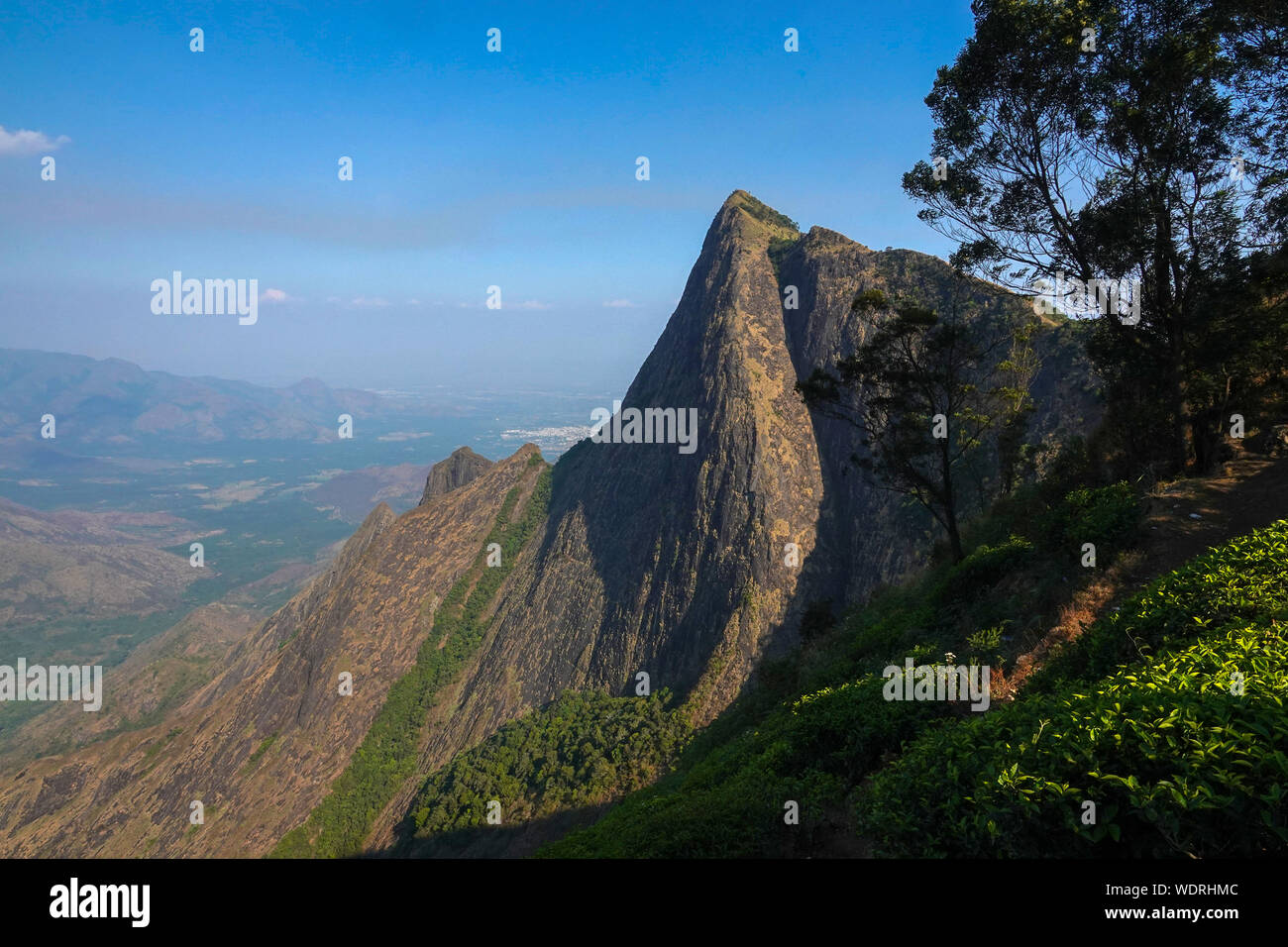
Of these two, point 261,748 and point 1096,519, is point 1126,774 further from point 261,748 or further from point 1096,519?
point 261,748

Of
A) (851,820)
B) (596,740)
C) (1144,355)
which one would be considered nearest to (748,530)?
(596,740)

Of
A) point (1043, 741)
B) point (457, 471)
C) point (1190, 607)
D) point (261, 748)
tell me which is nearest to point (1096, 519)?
point (1190, 607)

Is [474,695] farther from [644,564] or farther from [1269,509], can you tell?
[1269,509]

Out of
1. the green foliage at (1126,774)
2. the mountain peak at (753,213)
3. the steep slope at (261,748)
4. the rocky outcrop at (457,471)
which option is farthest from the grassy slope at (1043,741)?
the rocky outcrop at (457,471)

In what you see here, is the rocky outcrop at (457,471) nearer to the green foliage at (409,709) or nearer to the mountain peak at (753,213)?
the green foliage at (409,709)

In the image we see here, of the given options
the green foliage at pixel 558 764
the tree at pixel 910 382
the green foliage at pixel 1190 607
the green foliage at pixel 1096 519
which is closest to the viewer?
the green foliage at pixel 1190 607
